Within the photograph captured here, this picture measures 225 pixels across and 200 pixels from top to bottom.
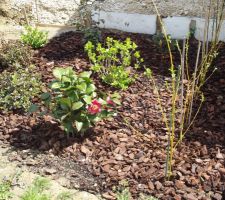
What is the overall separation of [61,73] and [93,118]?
1.62 feet

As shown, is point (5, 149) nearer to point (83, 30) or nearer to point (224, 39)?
point (83, 30)

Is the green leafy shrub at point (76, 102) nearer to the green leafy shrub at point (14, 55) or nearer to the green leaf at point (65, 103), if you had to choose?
the green leaf at point (65, 103)

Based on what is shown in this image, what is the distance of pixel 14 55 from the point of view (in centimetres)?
505

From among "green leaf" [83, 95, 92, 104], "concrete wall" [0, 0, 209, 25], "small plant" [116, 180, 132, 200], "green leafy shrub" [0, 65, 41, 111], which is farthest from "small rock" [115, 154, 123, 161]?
"concrete wall" [0, 0, 209, 25]

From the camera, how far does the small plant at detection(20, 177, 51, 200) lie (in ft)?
11.2

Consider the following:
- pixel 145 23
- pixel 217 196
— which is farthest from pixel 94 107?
pixel 145 23

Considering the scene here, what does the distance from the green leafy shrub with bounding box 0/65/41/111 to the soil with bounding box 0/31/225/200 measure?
115 millimetres

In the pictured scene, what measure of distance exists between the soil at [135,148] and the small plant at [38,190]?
0.15 meters

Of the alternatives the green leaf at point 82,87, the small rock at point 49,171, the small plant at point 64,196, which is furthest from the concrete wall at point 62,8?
the small plant at point 64,196

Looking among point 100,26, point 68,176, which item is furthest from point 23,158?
point 100,26

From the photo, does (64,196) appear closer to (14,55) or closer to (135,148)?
(135,148)

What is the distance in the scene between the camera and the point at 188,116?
13.8 ft

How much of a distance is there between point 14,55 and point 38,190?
208cm

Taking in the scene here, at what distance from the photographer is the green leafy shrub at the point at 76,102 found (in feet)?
12.2
